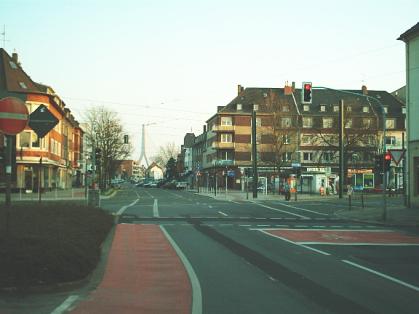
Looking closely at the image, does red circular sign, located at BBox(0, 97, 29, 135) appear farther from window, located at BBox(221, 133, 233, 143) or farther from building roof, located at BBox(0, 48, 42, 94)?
window, located at BBox(221, 133, 233, 143)

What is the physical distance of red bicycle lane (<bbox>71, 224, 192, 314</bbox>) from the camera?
7789 mm

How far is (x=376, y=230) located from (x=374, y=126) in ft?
152

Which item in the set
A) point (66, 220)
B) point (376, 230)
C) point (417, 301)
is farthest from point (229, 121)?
point (417, 301)

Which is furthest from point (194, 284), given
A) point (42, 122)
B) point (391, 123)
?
point (391, 123)

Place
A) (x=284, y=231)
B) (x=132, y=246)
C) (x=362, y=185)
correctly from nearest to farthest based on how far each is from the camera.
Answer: (x=132, y=246) → (x=284, y=231) → (x=362, y=185)

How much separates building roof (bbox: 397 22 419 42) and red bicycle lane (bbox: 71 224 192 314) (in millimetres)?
25807

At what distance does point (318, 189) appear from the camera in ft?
225

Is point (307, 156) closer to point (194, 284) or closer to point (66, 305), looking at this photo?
point (194, 284)

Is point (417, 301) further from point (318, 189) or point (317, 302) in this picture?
point (318, 189)

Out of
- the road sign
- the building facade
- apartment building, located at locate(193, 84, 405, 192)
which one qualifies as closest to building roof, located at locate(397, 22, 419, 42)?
the building facade

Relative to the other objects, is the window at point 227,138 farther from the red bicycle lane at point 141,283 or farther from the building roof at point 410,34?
the red bicycle lane at point 141,283

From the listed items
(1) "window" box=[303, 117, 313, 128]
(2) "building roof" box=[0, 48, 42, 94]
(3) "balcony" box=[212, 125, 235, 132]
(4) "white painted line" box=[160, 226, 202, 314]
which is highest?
(2) "building roof" box=[0, 48, 42, 94]

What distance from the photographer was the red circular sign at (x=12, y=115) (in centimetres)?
948

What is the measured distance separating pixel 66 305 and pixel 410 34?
3318 cm
